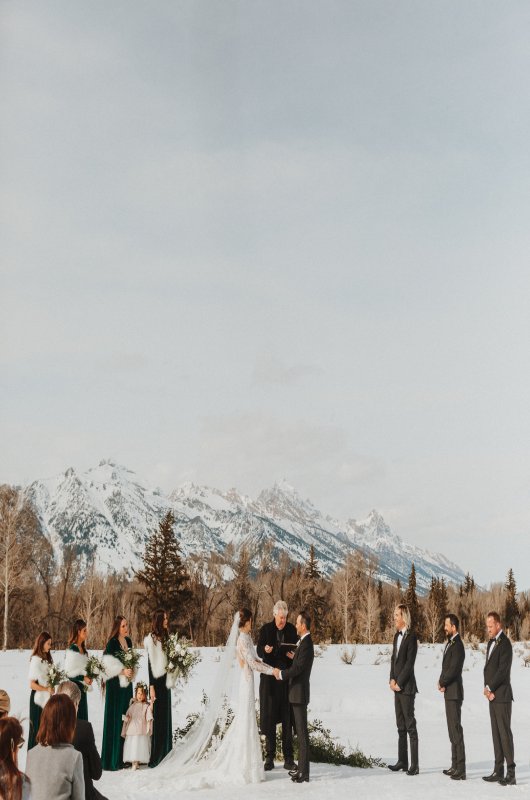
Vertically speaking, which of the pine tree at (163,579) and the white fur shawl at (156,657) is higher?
the pine tree at (163,579)

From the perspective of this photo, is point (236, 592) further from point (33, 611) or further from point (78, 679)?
point (78, 679)

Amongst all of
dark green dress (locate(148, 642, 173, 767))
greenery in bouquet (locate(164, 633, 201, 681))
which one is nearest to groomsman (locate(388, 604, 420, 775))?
greenery in bouquet (locate(164, 633, 201, 681))

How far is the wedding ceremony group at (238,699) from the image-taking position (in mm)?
11031

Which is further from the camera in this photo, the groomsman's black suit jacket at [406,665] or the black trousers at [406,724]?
the groomsman's black suit jacket at [406,665]

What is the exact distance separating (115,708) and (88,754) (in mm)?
6147

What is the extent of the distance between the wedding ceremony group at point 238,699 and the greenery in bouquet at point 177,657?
16 millimetres

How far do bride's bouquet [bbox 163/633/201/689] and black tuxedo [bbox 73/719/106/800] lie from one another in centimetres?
569

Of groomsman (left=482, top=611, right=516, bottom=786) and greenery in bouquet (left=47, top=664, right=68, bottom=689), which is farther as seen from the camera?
groomsman (left=482, top=611, right=516, bottom=786)

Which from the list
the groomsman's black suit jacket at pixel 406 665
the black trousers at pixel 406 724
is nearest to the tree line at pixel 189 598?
the black trousers at pixel 406 724

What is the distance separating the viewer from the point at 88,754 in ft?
19.9

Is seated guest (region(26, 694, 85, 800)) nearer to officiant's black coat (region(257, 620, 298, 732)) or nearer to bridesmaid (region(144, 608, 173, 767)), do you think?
bridesmaid (region(144, 608, 173, 767))

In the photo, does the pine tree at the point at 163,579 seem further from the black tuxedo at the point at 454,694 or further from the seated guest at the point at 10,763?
the seated guest at the point at 10,763

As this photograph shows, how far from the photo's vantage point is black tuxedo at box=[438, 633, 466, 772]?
468 inches

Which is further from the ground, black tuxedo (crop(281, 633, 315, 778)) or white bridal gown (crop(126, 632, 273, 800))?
black tuxedo (crop(281, 633, 315, 778))
